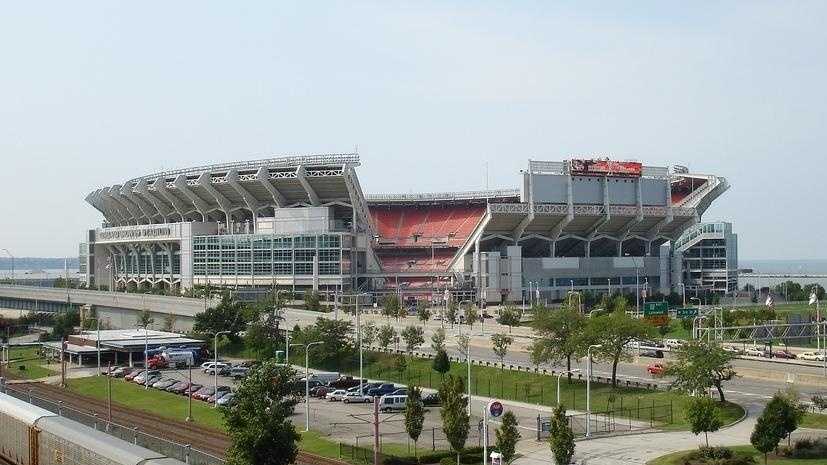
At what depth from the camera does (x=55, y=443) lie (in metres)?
37.0

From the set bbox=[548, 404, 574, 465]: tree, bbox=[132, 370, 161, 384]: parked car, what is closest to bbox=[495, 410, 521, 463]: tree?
bbox=[548, 404, 574, 465]: tree

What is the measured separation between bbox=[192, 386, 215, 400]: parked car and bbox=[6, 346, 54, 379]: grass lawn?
25594 millimetres

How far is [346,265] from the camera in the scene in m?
153

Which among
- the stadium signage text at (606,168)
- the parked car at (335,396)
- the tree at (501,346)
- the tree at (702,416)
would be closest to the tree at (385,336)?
the tree at (501,346)

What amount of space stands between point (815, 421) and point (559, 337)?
2328 cm

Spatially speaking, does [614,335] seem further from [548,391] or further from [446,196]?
[446,196]

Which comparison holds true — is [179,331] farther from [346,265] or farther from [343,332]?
[343,332]

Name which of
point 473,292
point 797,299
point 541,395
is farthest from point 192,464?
point 797,299

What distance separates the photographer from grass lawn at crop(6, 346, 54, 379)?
299 feet

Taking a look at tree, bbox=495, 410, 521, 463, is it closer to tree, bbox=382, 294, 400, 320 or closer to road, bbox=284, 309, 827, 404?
road, bbox=284, 309, 827, 404

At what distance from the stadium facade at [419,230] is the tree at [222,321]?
46.8 metres

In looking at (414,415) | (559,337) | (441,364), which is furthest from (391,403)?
(414,415)

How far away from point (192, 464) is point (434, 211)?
139 meters

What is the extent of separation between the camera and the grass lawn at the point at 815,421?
5338 centimetres
